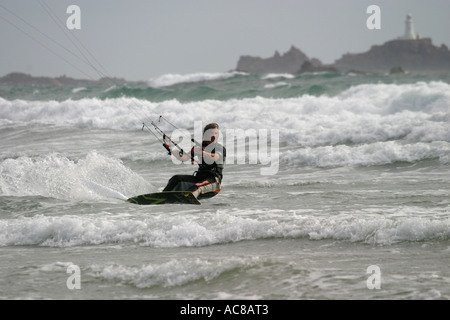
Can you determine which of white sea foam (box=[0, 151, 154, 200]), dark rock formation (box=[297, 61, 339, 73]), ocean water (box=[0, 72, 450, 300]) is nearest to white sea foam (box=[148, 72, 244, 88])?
dark rock formation (box=[297, 61, 339, 73])

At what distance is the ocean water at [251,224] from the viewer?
576 centimetres

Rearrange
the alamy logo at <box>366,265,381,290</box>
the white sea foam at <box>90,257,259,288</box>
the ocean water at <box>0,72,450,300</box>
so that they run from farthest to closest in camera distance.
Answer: the white sea foam at <box>90,257,259,288</box>
the ocean water at <box>0,72,450,300</box>
the alamy logo at <box>366,265,381,290</box>

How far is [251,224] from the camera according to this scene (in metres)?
7.73

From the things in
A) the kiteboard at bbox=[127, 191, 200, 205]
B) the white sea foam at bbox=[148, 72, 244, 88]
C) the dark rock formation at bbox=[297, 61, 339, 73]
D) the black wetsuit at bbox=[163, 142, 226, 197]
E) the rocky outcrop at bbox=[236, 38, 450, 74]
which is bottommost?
the kiteboard at bbox=[127, 191, 200, 205]

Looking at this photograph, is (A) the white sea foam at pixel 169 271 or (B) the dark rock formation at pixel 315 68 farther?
(B) the dark rock formation at pixel 315 68

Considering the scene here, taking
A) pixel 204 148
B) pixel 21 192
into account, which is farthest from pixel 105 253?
pixel 21 192

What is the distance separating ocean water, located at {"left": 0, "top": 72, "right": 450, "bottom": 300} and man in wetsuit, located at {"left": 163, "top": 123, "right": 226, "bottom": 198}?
0.94 ft

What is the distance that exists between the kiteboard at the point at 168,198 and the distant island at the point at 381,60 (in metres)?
Result: 87.5

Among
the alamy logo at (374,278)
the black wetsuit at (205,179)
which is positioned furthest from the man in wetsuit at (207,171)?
the alamy logo at (374,278)

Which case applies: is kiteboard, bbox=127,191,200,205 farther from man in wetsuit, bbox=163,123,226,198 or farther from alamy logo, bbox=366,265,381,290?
alamy logo, bbox=366,265,381,290

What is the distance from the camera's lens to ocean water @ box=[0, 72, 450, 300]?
576 cm

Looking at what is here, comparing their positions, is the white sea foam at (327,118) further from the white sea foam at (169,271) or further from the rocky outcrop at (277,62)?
the rocky outcrop at (277,62)

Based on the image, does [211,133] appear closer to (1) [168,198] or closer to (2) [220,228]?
(1) [168,198]

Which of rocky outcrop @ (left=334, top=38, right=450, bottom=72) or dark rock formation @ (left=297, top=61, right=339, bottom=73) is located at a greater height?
rocky outcrop @ (left=334, top=38, right=450, bottom=72)
